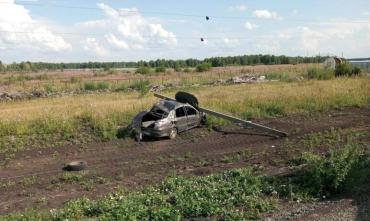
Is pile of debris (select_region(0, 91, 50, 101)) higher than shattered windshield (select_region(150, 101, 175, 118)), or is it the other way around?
shattered windshield (select_region(150, 101, 175, 118))

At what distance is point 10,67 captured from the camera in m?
138

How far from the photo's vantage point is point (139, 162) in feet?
50.9

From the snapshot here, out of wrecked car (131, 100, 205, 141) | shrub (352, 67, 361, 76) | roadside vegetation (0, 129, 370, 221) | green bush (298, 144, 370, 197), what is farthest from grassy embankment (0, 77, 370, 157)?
shrub (352, 67, 361, 76)

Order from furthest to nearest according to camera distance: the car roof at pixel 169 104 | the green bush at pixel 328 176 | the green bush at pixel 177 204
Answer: the car roof at pixel 169 104 < the green bush at pixel 328 176 < the green bush at pixel 177 204

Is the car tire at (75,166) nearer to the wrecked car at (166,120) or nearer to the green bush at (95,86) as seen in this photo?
the wrecked car at (166,120)

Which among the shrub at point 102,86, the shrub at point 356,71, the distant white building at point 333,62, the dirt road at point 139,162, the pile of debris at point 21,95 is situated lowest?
the dirt road at point 139,162

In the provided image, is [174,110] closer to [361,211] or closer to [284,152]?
[284,152]

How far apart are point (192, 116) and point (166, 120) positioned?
1.77m

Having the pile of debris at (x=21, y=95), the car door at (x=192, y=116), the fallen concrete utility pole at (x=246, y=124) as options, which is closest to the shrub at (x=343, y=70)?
the pile of debris at (x=21, y=95)

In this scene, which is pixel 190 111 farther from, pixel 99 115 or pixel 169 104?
pixel 99 115

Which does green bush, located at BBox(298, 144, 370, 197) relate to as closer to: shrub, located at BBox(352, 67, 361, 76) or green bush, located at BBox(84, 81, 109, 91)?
shrub, located at BBox(352, 67, 361, 76)

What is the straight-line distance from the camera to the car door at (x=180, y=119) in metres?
19.5

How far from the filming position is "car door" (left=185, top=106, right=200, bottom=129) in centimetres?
2025

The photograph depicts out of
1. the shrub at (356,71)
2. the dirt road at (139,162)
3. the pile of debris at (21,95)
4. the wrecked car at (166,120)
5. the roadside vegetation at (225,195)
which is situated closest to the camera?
the roadside vegetation at (225,195)
